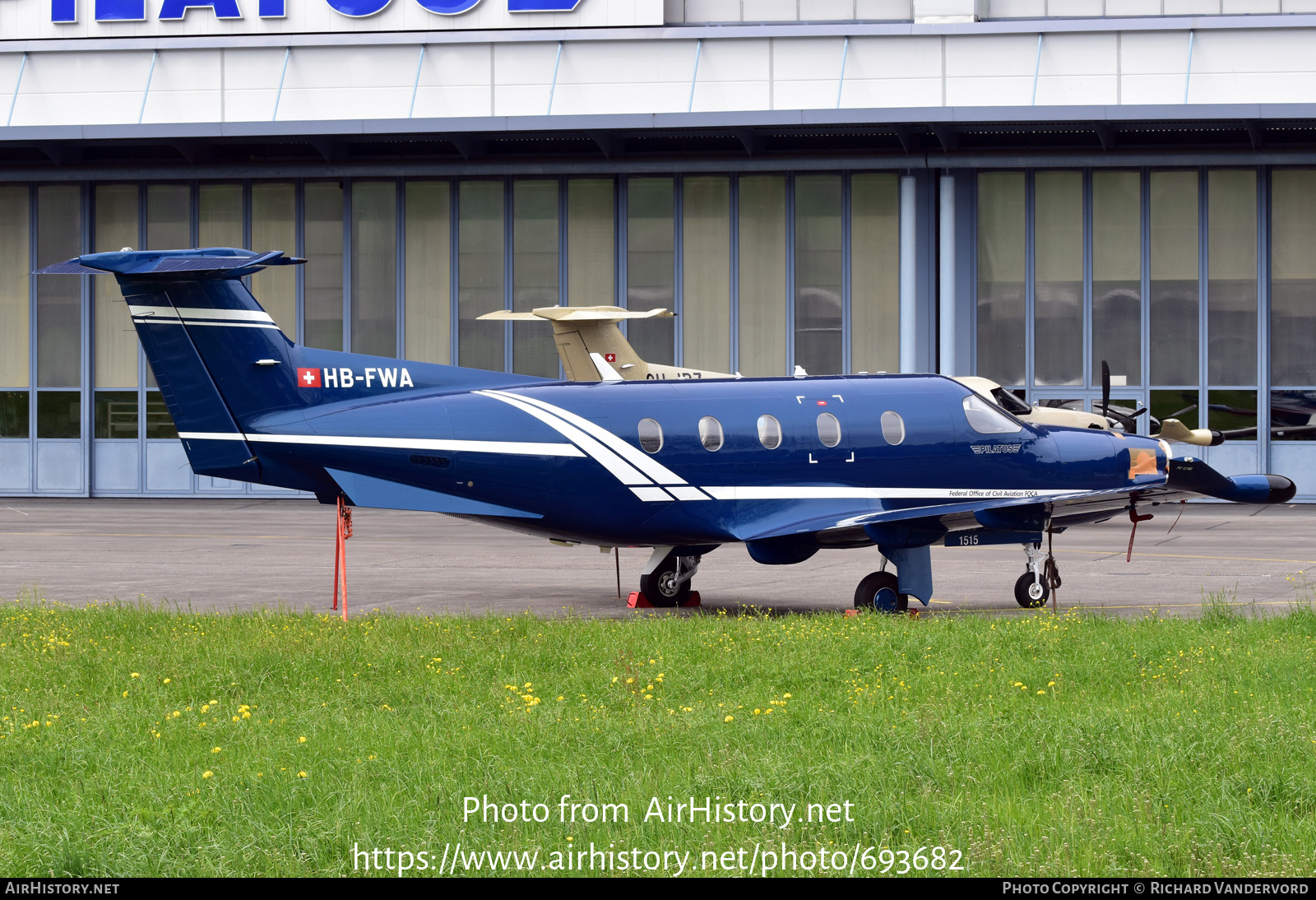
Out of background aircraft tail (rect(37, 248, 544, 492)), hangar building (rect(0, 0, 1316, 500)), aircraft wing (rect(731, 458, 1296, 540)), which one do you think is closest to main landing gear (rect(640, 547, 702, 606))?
aircraft wing (rect(731, 458, 1296, 540))

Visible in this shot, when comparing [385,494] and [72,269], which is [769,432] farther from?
[72,269]

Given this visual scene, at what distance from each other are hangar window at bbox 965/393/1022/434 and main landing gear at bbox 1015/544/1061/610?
61.0 inches

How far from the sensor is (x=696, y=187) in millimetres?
41562

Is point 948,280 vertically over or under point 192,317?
over

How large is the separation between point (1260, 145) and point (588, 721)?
34.9m

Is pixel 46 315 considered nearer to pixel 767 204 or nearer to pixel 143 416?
pixel 143 416

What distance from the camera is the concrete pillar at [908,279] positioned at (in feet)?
130

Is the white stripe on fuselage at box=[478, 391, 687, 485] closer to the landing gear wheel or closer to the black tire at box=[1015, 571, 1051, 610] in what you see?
the landing gear wheel

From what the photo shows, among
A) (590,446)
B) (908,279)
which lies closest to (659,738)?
(590,446)

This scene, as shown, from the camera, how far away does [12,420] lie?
43.7 meters

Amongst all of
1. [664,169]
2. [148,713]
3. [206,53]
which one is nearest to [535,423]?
[148,713]

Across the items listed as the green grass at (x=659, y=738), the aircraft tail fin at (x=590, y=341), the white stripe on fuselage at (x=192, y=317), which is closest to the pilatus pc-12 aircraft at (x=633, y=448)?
the white stripe on fuselage at (x=192, y=317)

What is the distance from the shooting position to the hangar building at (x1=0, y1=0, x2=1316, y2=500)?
126 ft

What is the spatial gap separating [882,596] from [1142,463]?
4406mm
